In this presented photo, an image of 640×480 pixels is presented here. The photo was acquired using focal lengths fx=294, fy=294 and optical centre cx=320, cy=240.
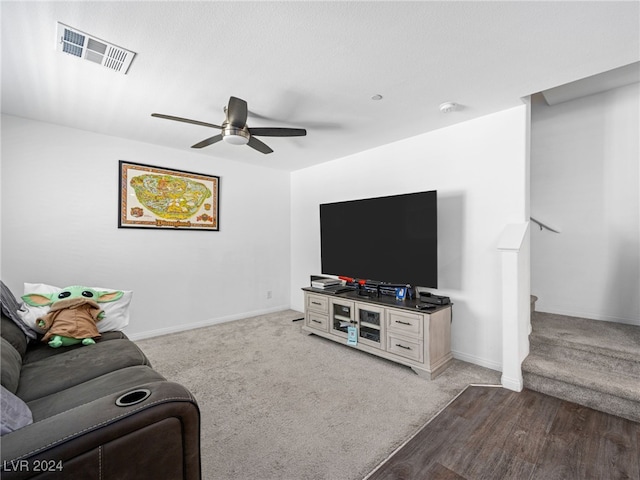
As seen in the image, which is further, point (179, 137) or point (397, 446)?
point (179, 137)

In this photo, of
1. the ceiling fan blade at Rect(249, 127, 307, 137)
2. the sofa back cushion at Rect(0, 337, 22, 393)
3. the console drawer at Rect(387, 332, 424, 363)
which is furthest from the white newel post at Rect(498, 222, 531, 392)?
the sofa back cushion at Rect(0, 337, 22, 393)

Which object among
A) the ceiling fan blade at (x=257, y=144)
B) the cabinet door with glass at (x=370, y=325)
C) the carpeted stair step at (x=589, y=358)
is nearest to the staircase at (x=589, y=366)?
the carpeted stair step at (x=589, y=358)

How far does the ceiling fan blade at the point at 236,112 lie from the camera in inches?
81.2

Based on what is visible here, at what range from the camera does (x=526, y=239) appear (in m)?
2.52

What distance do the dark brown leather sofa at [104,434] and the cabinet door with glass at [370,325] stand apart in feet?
6.81

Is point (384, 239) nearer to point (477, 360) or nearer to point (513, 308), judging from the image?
point (513, 308)

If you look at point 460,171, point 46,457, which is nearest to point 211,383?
point 46,457

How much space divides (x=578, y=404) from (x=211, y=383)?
282 centimetres

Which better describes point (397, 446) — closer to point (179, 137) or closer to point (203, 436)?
point (203, 436)

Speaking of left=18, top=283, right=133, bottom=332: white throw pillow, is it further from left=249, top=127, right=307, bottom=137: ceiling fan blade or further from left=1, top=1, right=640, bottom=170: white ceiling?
left=249, top=127, right=307, bottom=137: ceiling fan blade

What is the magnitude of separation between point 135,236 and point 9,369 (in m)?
2.48

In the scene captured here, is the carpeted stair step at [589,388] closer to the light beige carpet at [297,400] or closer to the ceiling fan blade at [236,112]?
the light beige carpet at [297,400]

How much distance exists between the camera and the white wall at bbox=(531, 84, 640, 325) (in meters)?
3.03

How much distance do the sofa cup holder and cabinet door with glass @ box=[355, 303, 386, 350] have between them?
7.37ft
